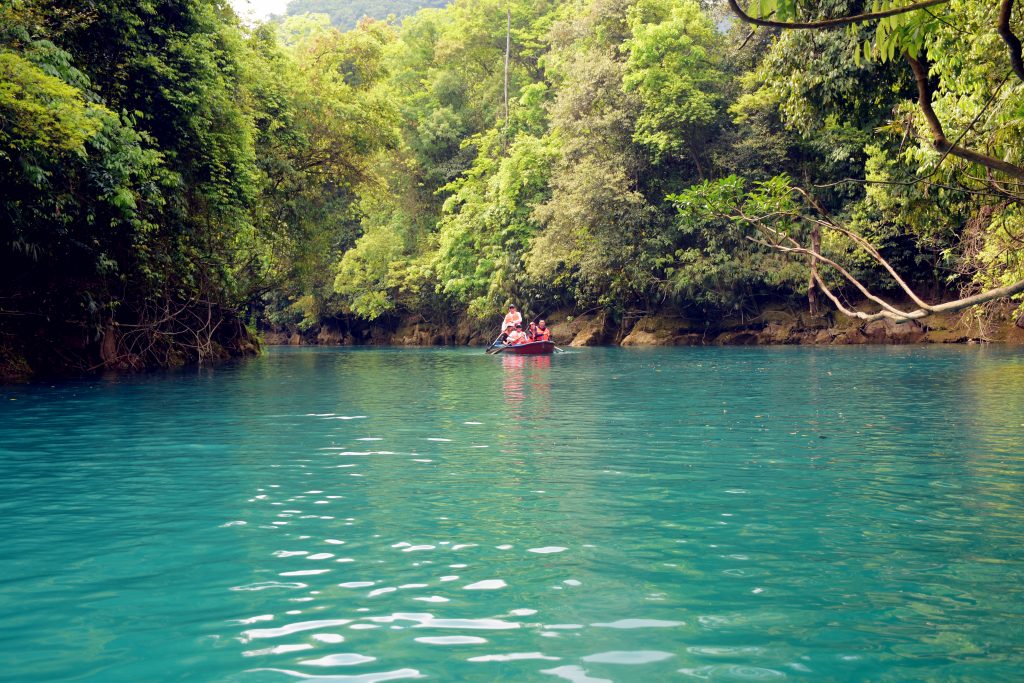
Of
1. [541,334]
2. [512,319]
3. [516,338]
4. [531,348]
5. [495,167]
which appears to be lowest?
[531,348]

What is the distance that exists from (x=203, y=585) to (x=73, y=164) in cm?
1409

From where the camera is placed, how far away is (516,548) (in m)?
6.03

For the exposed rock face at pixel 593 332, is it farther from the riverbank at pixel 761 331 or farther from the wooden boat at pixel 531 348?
the wooden boat at pixel 531 348

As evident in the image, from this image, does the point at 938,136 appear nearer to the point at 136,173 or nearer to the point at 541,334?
the point at 136,173

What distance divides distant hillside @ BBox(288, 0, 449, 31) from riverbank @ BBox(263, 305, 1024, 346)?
115m

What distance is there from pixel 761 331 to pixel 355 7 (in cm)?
13920

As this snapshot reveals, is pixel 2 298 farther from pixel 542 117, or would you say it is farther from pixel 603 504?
pixel 542 117

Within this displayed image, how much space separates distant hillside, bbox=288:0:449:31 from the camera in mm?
161500

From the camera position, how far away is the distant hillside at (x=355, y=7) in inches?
6358

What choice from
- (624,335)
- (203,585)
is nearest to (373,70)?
(624,335)

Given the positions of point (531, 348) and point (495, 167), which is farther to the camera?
point (495, 167)

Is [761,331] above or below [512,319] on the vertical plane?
below

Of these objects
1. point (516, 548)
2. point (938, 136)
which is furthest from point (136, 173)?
point (938, 136)

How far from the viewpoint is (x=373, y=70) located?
44.5 metres
